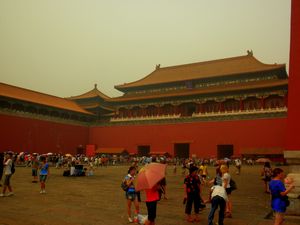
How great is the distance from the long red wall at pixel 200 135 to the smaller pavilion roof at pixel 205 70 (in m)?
5.80

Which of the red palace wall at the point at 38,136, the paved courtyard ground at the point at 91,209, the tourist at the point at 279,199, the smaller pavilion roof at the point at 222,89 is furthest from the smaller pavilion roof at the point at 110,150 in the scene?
the tourist at the point at 279,199

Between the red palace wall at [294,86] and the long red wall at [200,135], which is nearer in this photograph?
the red palace wall at [294,86]

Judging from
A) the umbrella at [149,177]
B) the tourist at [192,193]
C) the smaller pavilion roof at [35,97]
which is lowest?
the tourist at [192,193]

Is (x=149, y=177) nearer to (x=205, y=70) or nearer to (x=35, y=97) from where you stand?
(x=35, y=97)

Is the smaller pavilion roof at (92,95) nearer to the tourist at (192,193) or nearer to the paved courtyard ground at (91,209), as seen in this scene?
the paved courtyard ground at (91,209)

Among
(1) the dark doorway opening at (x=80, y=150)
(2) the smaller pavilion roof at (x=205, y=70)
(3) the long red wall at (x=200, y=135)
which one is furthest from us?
(1) the dark doorway opening at (x=80, y=150)

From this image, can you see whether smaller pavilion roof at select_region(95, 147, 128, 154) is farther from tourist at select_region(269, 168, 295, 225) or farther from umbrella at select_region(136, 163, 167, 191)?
tourist at select_region(269, 168, 295, 225)

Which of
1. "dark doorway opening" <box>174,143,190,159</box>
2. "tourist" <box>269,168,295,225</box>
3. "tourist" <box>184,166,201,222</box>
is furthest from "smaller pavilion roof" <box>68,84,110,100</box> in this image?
"tourist" <box>269,168,295,225</box>

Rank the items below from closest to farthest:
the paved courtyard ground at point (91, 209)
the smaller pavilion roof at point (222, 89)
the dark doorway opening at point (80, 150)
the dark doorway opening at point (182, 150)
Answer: the paved courtyard ground at point (91, 209), the smaller pavilion roof at point (222, 89), the dark doorway opening at point (182, 150), the dark doorway opening at point (80, 150)

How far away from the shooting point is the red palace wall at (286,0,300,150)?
8117 millimetres

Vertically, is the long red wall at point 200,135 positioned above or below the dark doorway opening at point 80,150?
above

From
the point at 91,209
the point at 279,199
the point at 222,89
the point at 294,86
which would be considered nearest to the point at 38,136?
the point at 222,89

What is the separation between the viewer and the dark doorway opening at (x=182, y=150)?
35025 mm

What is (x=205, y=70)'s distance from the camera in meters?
39.1
